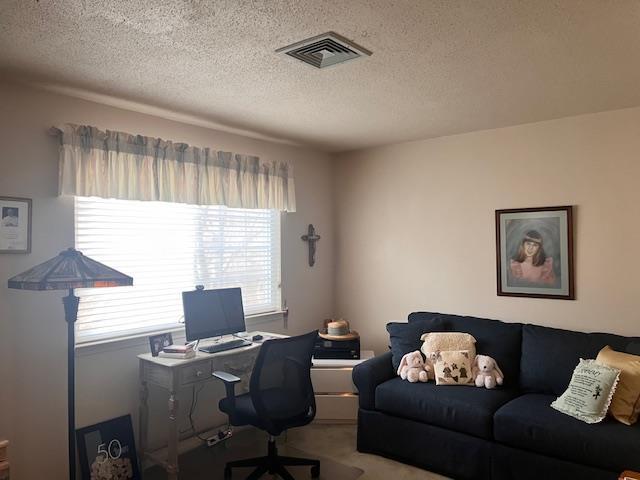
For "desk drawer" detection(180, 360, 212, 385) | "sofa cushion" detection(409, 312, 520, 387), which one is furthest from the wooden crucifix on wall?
"desk drawer" detection(180, 360, 212, 385)

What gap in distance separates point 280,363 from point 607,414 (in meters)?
1.92

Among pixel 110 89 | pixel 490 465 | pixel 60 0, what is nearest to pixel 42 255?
pixel 110 89

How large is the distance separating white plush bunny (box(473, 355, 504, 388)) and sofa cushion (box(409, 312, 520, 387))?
94 mm

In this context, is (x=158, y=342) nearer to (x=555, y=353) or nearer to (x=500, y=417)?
(x=500, y=417)

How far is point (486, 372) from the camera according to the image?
11.3ft

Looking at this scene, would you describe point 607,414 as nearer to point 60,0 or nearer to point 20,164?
point 60,0

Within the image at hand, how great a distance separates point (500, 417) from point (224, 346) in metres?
1.85

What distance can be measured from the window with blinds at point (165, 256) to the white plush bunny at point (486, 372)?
179 cm

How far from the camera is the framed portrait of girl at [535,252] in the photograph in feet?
12.0

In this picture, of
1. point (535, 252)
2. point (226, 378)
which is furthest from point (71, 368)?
point (535, 252)

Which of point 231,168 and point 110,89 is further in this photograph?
point 231,168

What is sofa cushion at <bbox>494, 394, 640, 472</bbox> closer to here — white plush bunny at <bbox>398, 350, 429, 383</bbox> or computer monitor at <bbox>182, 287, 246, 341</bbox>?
white plush bunny at <bbox>398, 350, 429, 383</bbox>

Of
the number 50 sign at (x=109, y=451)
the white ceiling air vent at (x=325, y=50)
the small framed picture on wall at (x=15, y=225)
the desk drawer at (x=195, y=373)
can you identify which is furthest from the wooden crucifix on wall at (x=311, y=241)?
the small framed picture on wall at (x=15, y=225)

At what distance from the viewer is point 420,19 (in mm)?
2059
